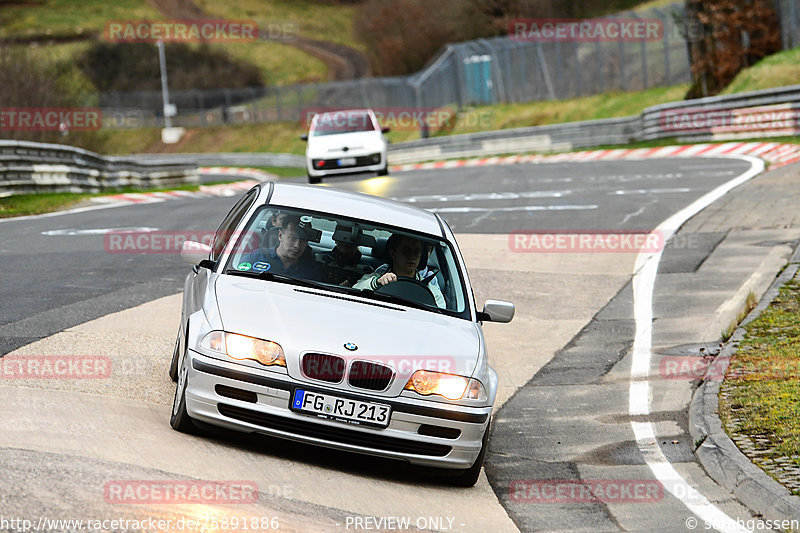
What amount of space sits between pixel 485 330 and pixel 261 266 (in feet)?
15.3

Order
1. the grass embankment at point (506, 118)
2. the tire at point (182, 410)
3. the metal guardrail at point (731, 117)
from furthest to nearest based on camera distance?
1. the grass embankment at point (506, 118)
2. the metal guardrail at point (731, 117)
3. the tire at point (182, 410)

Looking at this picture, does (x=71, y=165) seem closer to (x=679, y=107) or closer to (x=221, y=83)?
(x=679, y=107)

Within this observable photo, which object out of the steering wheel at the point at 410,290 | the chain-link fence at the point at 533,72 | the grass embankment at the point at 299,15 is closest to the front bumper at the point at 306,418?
the steering wheel at the point at 410,290

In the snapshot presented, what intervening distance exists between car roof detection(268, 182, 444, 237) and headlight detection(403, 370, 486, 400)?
1.52 meters

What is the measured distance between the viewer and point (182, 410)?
22.4 feet

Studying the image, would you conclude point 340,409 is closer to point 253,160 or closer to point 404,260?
point 404,260

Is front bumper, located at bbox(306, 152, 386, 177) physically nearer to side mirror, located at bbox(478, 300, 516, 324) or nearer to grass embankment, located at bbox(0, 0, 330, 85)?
side mirror, located at bbox(478, 300, 516, 324)

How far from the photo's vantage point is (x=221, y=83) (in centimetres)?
9562

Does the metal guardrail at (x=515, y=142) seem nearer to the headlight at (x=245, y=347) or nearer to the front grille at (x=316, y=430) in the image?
the headlight at (x=245, y=347)

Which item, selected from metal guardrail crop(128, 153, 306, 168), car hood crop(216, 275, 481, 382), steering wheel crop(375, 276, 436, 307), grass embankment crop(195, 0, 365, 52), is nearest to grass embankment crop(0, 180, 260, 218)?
steering wheel crop(375, 276, 436, 307)

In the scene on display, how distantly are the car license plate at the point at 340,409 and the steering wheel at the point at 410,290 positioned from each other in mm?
1143

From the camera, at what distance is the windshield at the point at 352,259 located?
24.8 ft

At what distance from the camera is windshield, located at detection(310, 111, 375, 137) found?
2836cm

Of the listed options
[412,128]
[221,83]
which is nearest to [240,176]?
[412,128]
